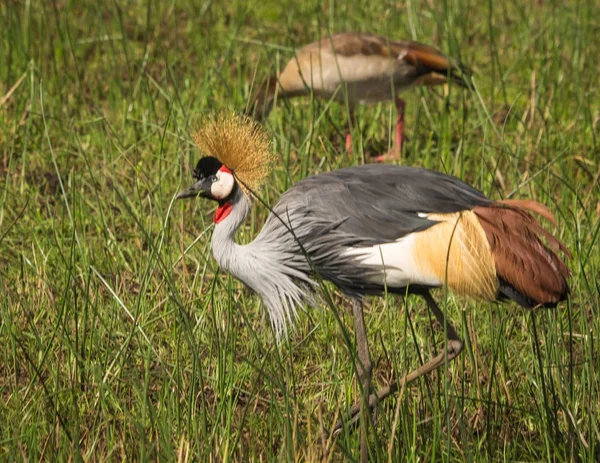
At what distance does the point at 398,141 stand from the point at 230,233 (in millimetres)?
1878

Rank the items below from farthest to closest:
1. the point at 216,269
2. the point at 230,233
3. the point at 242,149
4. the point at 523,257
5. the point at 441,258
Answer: the point at 216,269 → the point at 242,149 → the point at 230,233 → the point at 441,258 → the point at 523,257

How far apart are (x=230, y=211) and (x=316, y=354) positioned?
21.2 inches

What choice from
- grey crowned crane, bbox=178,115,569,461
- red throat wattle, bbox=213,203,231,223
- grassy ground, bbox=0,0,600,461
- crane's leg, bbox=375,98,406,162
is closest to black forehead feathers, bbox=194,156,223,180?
grey crowned crane, bbox=178,115,569,461

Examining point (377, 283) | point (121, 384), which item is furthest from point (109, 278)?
point (377, 283)

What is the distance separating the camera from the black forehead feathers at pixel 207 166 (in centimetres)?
364

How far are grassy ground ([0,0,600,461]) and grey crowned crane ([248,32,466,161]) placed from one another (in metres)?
0.14

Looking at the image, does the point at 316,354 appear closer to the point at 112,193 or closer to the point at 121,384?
the point at 121,384

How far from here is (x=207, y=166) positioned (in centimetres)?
364

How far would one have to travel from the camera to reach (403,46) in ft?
19.0

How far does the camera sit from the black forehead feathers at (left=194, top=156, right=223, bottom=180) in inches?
143

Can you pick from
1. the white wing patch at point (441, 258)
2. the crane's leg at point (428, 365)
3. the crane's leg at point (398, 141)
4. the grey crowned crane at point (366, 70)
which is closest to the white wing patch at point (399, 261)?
the white wing patch at point (441, 258)

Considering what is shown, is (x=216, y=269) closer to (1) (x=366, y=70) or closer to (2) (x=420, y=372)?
(2) (x=420, y=372)

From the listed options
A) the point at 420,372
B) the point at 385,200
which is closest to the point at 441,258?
the point at 385,200

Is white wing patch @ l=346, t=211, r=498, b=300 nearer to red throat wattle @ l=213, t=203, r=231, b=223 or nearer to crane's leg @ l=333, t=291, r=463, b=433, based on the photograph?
crane's leg @ l=333, t=291, r=463, b=433
